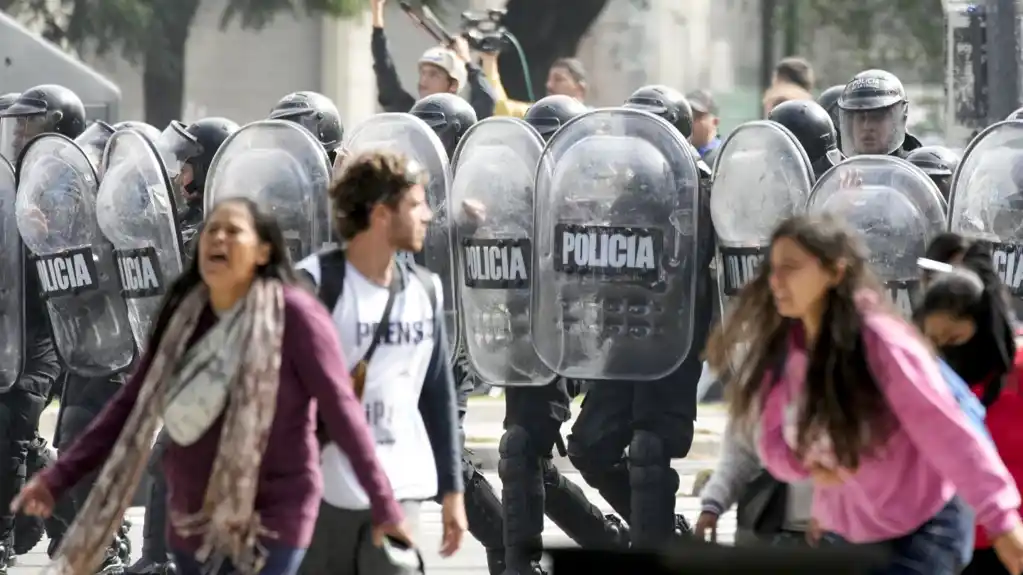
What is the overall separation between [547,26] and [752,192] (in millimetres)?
16334

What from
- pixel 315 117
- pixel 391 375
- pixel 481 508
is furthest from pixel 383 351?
pixel 315 117

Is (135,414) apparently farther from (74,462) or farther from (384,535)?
(384,535)

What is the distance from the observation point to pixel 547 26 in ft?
79.6

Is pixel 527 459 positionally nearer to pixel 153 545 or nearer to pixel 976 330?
pixel 153 545

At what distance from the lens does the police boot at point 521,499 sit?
8523 millimetres

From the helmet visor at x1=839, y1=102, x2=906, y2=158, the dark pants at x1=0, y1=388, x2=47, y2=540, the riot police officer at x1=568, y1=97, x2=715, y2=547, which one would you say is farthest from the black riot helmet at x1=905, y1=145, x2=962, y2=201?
the dark pants at x1=0, y1=388, x2=47, y2=540

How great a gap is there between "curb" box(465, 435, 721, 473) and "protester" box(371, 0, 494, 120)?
1.74 metres

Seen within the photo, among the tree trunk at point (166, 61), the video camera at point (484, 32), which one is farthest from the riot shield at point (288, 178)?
the tree trunk at point (166, 61)

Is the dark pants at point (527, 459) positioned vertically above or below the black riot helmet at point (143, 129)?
below

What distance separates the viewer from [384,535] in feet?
17.8

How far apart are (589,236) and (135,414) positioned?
2.96 metres

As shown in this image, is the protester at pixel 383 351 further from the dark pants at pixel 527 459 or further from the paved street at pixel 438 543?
the paved street at pixel 438 543

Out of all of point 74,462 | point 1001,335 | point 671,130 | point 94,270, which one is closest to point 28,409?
point 94,270

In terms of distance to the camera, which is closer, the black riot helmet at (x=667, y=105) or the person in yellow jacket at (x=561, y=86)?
the black riot helmet at (x=667, y=105)
